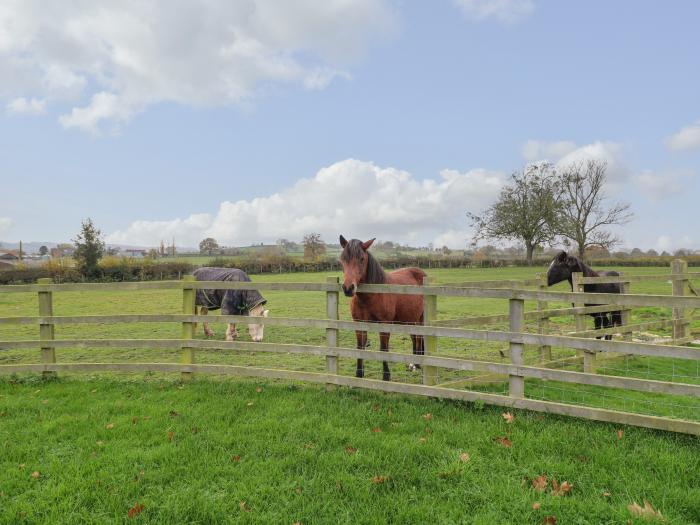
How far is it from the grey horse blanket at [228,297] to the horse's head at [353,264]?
4.66 meters

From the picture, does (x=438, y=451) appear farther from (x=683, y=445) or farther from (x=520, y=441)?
(x=683, y=445)

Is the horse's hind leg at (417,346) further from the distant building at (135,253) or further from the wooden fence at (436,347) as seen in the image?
the distant building at (135,253)

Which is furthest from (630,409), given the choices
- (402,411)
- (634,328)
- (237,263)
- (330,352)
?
(237,263)

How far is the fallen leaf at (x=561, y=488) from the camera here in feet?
10.2

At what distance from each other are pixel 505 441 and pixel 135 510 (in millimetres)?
3131

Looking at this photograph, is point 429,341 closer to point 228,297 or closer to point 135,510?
point 135,510

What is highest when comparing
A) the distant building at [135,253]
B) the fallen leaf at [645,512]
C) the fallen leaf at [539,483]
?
the distant building at [135,253]

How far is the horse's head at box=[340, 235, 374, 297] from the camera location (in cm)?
516

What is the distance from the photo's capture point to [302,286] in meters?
5.81

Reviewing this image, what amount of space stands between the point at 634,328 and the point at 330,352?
5.78m

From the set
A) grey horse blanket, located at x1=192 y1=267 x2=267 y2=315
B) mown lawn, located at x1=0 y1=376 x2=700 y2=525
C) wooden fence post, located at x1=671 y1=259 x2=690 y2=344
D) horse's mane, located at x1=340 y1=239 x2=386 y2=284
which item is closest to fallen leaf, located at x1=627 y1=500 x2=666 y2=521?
mown lawn, located at x1=0 y1=376 x2=700 y2=525

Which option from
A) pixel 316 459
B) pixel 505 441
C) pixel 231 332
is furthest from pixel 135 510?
pixel 231 332

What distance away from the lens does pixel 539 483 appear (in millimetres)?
3215

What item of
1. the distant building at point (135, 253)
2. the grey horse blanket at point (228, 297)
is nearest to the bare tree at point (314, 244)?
the distant building at point (135, 253)
